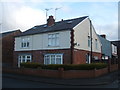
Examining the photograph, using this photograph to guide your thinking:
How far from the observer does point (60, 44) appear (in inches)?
964

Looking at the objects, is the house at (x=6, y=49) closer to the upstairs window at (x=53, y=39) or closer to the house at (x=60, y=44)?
the house at (x=60, y=44)

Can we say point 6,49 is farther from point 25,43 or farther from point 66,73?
point 66,73

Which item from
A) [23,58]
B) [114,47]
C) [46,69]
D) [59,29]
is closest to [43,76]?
[46,69]

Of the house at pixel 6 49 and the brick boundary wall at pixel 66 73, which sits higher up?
the house at pixel 6 49

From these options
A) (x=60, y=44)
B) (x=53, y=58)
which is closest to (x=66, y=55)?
(x=60, y=44)

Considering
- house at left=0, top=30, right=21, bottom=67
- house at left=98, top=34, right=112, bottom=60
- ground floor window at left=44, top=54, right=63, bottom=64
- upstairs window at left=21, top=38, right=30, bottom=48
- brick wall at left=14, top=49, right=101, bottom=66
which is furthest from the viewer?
house at left=98, top=34, right=112, bottom=60

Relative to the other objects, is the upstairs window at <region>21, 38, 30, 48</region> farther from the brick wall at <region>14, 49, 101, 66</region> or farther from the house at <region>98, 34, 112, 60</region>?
the house at <region>98, 34, 112, 60</region>

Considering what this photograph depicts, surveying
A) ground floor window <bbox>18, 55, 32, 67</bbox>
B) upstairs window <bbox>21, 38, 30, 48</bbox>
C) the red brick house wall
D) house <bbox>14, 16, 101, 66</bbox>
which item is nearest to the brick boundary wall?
the red brick house wall

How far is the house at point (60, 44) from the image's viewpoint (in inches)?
935

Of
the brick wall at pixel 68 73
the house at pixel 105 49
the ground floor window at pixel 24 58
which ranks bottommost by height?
the brick wall at pixel 68 73

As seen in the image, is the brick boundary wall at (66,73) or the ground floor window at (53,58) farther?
the ground floor window at (53,58)

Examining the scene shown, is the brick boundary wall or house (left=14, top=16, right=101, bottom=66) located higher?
house (left=14, top=16, right=101, bottom=66)

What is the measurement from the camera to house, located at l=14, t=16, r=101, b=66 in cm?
2375

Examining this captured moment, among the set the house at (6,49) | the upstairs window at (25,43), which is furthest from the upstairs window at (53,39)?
the house at (6,49)
